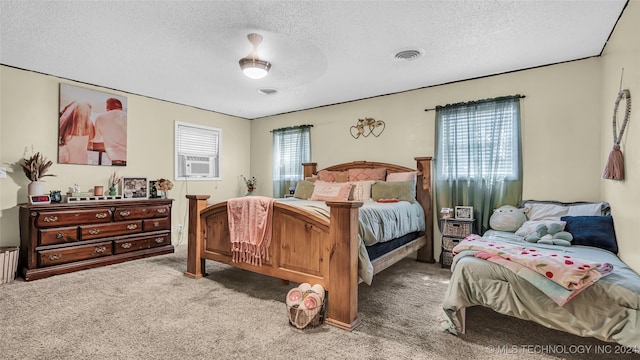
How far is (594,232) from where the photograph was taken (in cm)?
259

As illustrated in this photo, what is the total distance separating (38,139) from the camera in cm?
372

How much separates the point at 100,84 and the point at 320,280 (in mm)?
3925

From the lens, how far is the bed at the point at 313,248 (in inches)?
87.7

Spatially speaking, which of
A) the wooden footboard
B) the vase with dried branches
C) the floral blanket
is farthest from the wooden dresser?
the floral blanket

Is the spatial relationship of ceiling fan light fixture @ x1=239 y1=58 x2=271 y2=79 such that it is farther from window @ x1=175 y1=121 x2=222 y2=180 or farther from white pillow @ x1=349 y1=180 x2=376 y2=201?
window @ x1=175 y1=121 x2=222 y2=180

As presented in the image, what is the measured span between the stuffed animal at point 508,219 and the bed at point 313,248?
2.95 feet

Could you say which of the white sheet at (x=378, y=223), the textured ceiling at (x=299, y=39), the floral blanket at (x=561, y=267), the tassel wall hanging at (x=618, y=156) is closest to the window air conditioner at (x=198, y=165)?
the textured ceiling at (x=299, y=39)

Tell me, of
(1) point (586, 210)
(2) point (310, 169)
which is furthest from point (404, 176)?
(1) point (586, 210)

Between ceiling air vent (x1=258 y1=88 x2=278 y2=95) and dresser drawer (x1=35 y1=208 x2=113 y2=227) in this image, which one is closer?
dresser drawer (x1=35 y1=208 x2=113 y2=227)

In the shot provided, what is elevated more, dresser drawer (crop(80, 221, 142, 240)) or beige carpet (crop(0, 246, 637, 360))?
dresser drawer (crop(80, 221, 142, 240))

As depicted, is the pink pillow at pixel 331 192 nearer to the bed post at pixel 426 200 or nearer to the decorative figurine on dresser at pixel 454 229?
the bed post at pixel 426 200

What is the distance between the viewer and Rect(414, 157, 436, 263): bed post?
13.4 feet

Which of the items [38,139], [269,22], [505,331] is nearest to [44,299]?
[38,139]

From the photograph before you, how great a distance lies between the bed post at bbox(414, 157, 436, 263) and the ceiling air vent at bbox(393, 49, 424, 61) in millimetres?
1388
